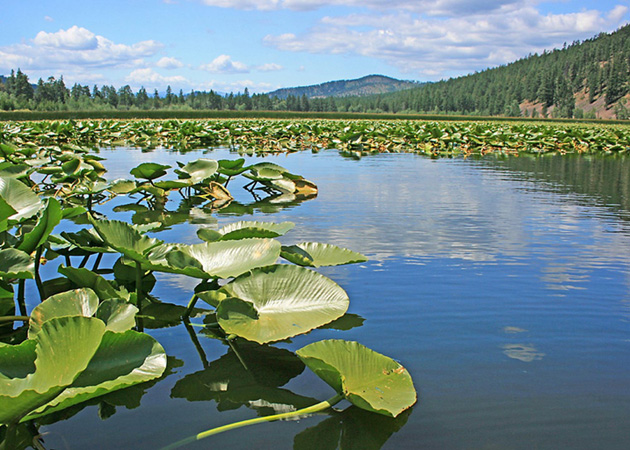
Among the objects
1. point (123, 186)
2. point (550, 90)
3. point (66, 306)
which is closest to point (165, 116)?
point (123, 186)

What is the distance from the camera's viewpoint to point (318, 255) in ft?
7.18

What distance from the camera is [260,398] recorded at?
4.90 feet

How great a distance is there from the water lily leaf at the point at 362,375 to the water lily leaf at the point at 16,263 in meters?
0.96

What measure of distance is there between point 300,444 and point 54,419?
1.99ft

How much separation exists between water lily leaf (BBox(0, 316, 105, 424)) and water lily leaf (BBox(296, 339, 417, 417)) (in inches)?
18.9

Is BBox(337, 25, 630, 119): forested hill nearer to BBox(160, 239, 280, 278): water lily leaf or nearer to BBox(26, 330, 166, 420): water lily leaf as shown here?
BBox(160, 239, 280, 278): water lily leaf

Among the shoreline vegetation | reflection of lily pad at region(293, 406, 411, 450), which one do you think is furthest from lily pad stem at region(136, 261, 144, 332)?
the shoreline vegetation

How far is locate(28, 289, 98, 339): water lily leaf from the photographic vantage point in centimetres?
160

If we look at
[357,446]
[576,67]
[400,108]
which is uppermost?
[576,67]

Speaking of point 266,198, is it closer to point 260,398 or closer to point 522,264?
point 522,264

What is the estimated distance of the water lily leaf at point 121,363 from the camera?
1.29 metres

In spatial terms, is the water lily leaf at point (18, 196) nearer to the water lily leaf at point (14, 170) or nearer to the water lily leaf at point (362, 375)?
the water lily leaf at point (362, 375)

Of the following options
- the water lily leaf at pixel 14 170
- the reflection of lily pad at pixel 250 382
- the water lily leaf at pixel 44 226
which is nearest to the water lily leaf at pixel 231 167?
the water lily leaf at pixel 14 170

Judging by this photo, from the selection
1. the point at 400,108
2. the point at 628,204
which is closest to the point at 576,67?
the point at 400,108
